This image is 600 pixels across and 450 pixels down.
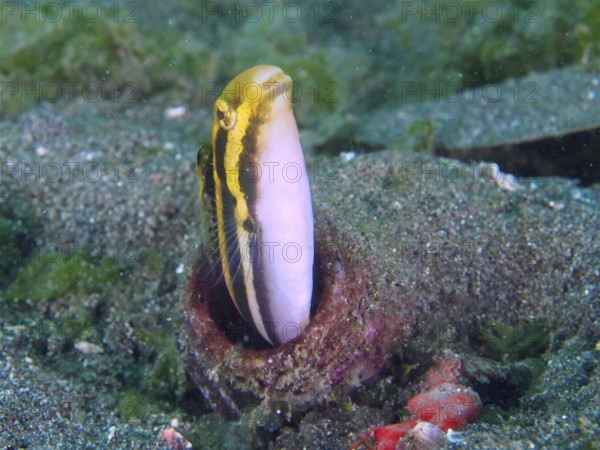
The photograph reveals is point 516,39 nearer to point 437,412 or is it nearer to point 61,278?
point 437,412

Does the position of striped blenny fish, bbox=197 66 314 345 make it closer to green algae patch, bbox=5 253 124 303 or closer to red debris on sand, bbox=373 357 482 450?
red debris on sand, bbox=373 357 482 450

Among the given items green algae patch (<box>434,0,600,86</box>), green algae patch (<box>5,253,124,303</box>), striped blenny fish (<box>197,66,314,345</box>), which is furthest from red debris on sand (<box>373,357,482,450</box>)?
green algae patch (<box>434,0,600,86</box>)

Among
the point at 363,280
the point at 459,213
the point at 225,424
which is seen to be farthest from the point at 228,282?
the point at 459,213

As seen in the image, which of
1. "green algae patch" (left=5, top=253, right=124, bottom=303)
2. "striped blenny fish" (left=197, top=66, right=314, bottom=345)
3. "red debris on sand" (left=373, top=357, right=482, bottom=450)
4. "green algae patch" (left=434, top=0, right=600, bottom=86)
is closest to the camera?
"striped blenny fish" (left=197, top=66, right=314, bottom=345)

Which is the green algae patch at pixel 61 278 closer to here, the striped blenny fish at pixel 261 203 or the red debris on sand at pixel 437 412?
the striped blenny fish at pixel 261 203

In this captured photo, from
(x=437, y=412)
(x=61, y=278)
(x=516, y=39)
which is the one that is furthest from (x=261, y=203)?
(x=516, y=39)

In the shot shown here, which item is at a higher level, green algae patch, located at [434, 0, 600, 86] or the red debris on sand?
green algae patch, located at [434, 0, 600, 86]

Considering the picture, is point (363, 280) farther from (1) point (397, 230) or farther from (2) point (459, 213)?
(2) point (459, 213)
